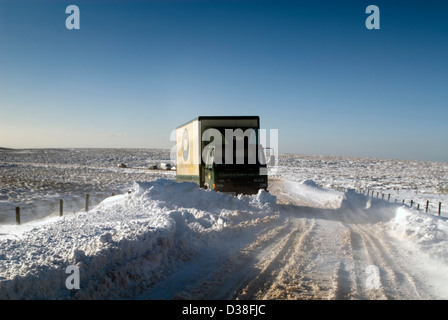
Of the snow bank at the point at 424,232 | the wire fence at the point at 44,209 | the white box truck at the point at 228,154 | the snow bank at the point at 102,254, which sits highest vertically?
the white box truck at the point at 228,154

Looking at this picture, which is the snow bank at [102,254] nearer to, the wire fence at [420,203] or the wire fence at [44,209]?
the wire fence at [44,209]

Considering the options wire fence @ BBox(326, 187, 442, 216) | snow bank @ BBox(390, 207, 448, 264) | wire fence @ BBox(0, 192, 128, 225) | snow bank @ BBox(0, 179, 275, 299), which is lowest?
wire fence @ BBox(326, 187, 442, 216)

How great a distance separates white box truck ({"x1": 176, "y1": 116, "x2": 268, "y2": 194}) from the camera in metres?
14.5

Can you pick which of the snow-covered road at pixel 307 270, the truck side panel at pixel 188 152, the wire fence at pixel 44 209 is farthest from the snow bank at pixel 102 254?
the wire fence at pixel 44 209

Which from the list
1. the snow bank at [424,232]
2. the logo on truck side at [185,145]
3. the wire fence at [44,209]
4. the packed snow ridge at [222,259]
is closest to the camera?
the packed snow ridge at [222,259]

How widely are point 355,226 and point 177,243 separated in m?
7.51

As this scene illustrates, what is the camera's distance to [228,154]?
14789mm

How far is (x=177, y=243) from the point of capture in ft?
22.7

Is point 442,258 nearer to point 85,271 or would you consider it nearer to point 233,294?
point 233,294

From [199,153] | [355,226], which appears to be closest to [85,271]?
[355,226]

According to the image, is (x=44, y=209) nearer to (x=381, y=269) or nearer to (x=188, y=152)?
(x=188, y=152)

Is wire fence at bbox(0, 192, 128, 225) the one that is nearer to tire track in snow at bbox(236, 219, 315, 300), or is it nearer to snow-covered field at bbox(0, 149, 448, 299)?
snow-covered field at bbox(0, 149, 448, 299)

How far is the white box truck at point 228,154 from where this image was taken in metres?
14.5

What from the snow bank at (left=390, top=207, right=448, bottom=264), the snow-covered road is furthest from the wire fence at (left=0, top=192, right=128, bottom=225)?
the snow bank at (left=390, top=207, right=448, bottom=264)
